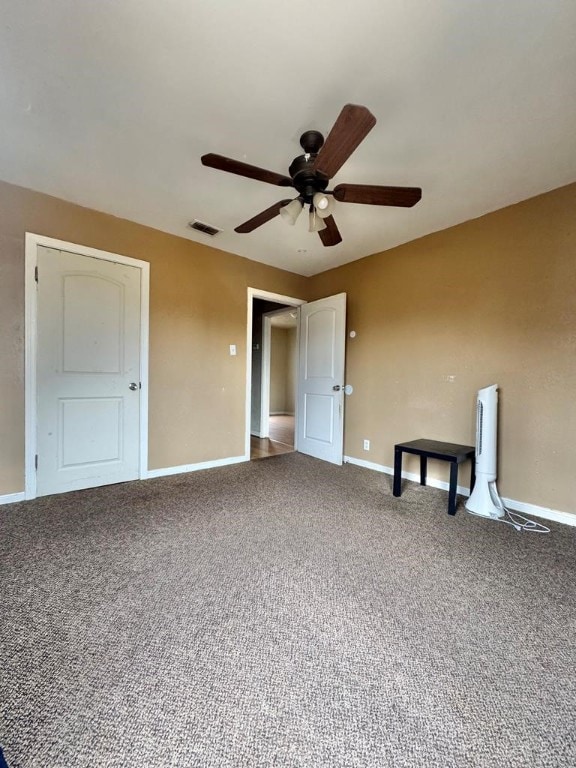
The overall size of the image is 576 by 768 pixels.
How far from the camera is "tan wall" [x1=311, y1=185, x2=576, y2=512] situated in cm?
247

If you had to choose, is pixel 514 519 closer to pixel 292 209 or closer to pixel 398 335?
pixel 398 335

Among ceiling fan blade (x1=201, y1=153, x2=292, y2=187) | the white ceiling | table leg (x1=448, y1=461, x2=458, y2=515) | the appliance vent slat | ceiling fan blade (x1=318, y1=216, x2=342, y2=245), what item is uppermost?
the white ceiling

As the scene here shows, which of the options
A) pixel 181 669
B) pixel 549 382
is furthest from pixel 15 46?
pixel 549 382

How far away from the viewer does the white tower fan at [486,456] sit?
8.46 feet

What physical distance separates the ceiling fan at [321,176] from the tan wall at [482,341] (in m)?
1.41

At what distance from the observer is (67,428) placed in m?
2.84

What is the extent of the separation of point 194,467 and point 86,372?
1.45m

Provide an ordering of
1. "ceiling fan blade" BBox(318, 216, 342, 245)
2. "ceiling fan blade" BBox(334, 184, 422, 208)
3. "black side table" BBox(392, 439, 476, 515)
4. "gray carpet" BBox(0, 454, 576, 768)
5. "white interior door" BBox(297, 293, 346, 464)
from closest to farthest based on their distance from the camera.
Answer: "gray carpet" BBox(0, 454, 576, 768) → "ceiling fan blade" BBox(334, 184, 422, 208) → "ceiling fan blade" BBox(318, 216, 342, 245) → "black side table" BBox(392, 439, 476, 515) → "white interior door" BBox(297, 293, 346, 464)

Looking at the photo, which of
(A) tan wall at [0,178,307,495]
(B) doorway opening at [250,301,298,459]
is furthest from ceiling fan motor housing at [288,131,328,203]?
(B) doorway opening at [250,301,298,459]

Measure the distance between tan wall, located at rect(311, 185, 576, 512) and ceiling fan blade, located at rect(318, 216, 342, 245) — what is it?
131cm

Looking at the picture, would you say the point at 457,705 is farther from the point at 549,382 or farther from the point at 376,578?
the point at 549,382

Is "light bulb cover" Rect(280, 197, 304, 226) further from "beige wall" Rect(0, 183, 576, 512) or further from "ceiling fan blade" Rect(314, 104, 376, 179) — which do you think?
"beige wall" Rect(0, 183, 576, 512)

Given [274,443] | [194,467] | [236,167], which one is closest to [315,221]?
[236,167]

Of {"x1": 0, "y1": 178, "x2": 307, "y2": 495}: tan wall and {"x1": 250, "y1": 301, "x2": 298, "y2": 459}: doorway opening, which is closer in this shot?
{"x1": 0, "y1": 178, "x2": 307, "y2": 495}: tan wall
